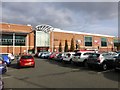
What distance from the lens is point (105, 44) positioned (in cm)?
8600

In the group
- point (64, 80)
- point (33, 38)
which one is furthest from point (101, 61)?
point (33, 38)

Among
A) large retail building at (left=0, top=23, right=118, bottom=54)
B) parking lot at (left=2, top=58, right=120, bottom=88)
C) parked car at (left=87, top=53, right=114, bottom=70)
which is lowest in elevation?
parking lot at (left=2, top=58, right=120, bottom=88)

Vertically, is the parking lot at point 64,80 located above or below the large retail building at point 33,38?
below

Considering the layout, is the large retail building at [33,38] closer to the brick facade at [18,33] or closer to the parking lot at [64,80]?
the brick facade at [18,33]

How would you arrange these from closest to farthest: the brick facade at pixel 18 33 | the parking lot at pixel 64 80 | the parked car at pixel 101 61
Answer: the parking lot at pixel 64 80 < the parked car at pixel 101 61 < the brick facade at pixel 18 33

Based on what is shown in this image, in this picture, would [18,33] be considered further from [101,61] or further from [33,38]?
[101,61]

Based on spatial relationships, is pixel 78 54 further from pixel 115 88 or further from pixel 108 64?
pixel 115 88

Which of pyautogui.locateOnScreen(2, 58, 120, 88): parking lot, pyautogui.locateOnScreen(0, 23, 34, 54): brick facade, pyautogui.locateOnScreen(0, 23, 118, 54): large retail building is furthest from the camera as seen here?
pyautogui.locateOnScreen(0, 23, 118, 54): large retail building

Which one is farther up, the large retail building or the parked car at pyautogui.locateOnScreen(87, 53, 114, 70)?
the large retail building

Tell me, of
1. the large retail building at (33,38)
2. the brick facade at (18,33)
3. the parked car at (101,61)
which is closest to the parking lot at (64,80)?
the parked car at (101,61)

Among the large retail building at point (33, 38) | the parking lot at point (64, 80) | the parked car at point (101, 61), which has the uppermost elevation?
the large retail building at point (33, 38)

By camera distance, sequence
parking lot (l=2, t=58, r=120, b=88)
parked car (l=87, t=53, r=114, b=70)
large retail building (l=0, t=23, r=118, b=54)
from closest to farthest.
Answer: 1. parking lot (l=2, t=58, r=120, b=88)
2. parked car (l=87, t=53, r=114, b=70)
3. large retail building (l=0, t=23, r=118, b=54)

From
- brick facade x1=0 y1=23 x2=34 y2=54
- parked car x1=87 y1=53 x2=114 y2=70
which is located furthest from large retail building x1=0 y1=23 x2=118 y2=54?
parked car x1=87 y1=53 x2=114 y2=70

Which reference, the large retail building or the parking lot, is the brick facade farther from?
the parking lot
